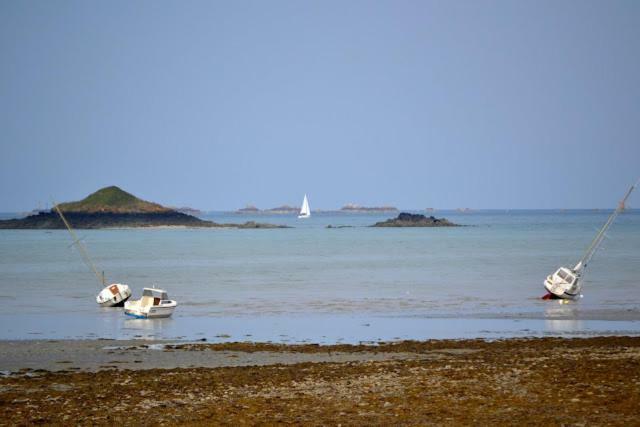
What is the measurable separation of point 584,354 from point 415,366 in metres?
4.62

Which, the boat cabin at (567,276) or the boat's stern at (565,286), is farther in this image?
the boat cabin at (567,276)

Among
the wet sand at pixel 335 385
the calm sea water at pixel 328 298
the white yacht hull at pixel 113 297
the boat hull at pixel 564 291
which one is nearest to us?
the wet sand at pixel 335 385

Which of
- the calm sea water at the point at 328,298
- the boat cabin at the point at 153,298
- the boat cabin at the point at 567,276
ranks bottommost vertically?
the calm sea water at the point at 328,298

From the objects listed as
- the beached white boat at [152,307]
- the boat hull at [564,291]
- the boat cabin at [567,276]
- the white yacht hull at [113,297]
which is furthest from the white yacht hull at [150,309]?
the boat cabin at [567,276]

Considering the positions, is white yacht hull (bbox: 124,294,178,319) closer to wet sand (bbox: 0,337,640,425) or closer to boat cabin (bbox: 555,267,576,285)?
wet sand (bbox: 0,337,640,425)

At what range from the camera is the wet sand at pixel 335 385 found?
14.4m

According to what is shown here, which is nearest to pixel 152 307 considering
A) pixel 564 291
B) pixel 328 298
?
pixel 328 298

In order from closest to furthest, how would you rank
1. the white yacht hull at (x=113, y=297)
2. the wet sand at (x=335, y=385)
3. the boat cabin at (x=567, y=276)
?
1. the wet sand at (x=335, y=385)
2. the white yacht hull at (x=113, y=297)
3. the boat cabin at (x=567, y=276)

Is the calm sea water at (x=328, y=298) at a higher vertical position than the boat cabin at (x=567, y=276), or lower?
lower

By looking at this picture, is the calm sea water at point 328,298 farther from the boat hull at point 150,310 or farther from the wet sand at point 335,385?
the wet sand at point 335,385

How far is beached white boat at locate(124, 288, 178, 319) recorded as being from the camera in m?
34.1

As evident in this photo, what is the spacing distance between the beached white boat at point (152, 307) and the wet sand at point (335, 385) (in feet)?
32.5

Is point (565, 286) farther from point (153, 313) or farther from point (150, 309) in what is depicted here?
point (150, 309)

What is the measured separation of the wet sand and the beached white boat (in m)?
9.91
